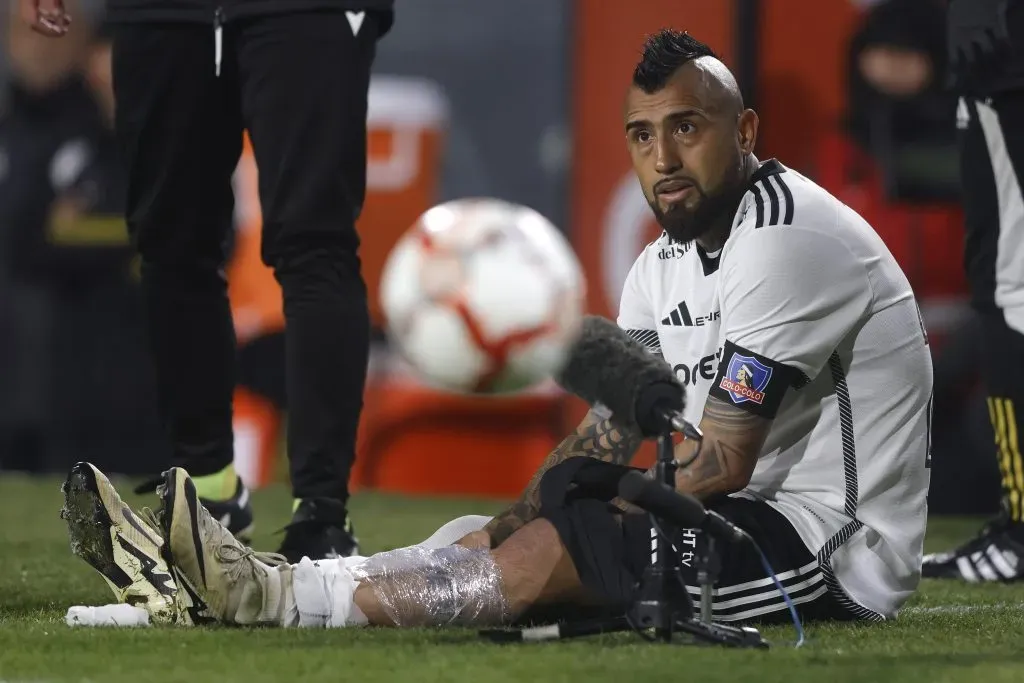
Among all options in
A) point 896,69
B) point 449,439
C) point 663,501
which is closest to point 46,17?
point 663,501

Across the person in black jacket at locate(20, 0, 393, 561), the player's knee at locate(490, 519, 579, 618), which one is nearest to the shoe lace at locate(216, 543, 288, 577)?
the player's knee at locate(490, 519, 579, 618)

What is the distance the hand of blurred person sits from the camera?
5.68 metres

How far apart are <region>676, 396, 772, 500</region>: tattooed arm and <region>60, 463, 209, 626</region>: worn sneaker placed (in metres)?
0.87

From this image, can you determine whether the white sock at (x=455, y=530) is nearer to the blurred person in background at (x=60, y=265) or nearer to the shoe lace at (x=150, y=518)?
the shoe lace at (x=150, y=518)

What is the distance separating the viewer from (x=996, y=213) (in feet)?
12.3

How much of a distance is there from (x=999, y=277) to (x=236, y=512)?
70.7 inches

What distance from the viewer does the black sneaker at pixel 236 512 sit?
3566mm

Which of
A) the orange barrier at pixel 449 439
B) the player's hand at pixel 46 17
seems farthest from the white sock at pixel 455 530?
Result: the orange barrier at pixel 449 439

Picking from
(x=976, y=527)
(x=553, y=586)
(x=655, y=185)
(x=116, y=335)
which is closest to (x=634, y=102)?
(x=655, y=185)

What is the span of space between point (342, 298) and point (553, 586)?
920 mm

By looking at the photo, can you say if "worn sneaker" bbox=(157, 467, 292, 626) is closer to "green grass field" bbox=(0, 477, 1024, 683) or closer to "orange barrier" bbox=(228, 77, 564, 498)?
"green grass field" bbox=(0, 477, 1024, 683)

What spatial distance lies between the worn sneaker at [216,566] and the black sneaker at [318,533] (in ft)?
1.79

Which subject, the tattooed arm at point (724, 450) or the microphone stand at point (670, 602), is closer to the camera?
the microphone stand at point (670, 602)

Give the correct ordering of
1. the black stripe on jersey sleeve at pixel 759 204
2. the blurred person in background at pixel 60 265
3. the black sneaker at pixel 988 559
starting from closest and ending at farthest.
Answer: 1. the black stripe on jersey sleeve at pixel 759 204
2. the black sneaker at pixel 988 559
3. the blurred person in background at pixel 60 265
